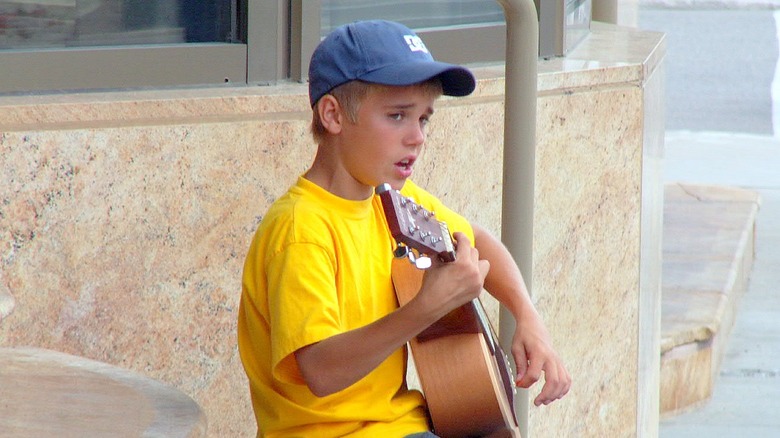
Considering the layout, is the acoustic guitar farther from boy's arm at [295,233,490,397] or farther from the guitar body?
boy's arm at [295,233,490,397]

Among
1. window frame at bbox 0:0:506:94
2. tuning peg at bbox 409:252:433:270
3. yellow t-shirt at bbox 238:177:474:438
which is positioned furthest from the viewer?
window frame at bbox 0:0:506:94

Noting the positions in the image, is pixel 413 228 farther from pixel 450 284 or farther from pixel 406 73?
pixel 406 73

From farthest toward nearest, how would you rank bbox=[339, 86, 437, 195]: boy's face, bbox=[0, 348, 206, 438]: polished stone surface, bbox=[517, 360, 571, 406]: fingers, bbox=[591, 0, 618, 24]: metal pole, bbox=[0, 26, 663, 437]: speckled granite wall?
bbox=[591, 0, 618, 24]: metal pole → bbox=[0, 26, 663, 437]: speckled granite wall → bbox=[517, 360, 571, 406]: fingers → bbox=[339, 86, 437, 195]: boy's face → bbox=[0, 348, 206, 438]: polished stone surface

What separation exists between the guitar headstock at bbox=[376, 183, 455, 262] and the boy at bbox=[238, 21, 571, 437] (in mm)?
29

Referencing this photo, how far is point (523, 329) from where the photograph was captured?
2.49 metres

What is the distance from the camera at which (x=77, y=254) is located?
2.86 m

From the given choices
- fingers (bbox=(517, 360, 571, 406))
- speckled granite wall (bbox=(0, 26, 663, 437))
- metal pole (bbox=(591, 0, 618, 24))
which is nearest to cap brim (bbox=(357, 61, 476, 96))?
fingers (bbox=(517, 360, 571, 406))

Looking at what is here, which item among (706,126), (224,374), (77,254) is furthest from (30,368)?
(706,126)

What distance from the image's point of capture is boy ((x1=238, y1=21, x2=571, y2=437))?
7.06 ft

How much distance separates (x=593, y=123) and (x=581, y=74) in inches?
5.7

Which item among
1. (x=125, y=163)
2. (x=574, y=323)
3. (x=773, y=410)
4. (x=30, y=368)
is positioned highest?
A: (x=125, y=163)

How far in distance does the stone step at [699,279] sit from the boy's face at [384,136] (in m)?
Answer: 2.92

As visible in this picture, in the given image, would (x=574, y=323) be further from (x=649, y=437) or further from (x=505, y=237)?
(x=505, y=237)

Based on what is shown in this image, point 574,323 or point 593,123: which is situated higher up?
point 593,123
